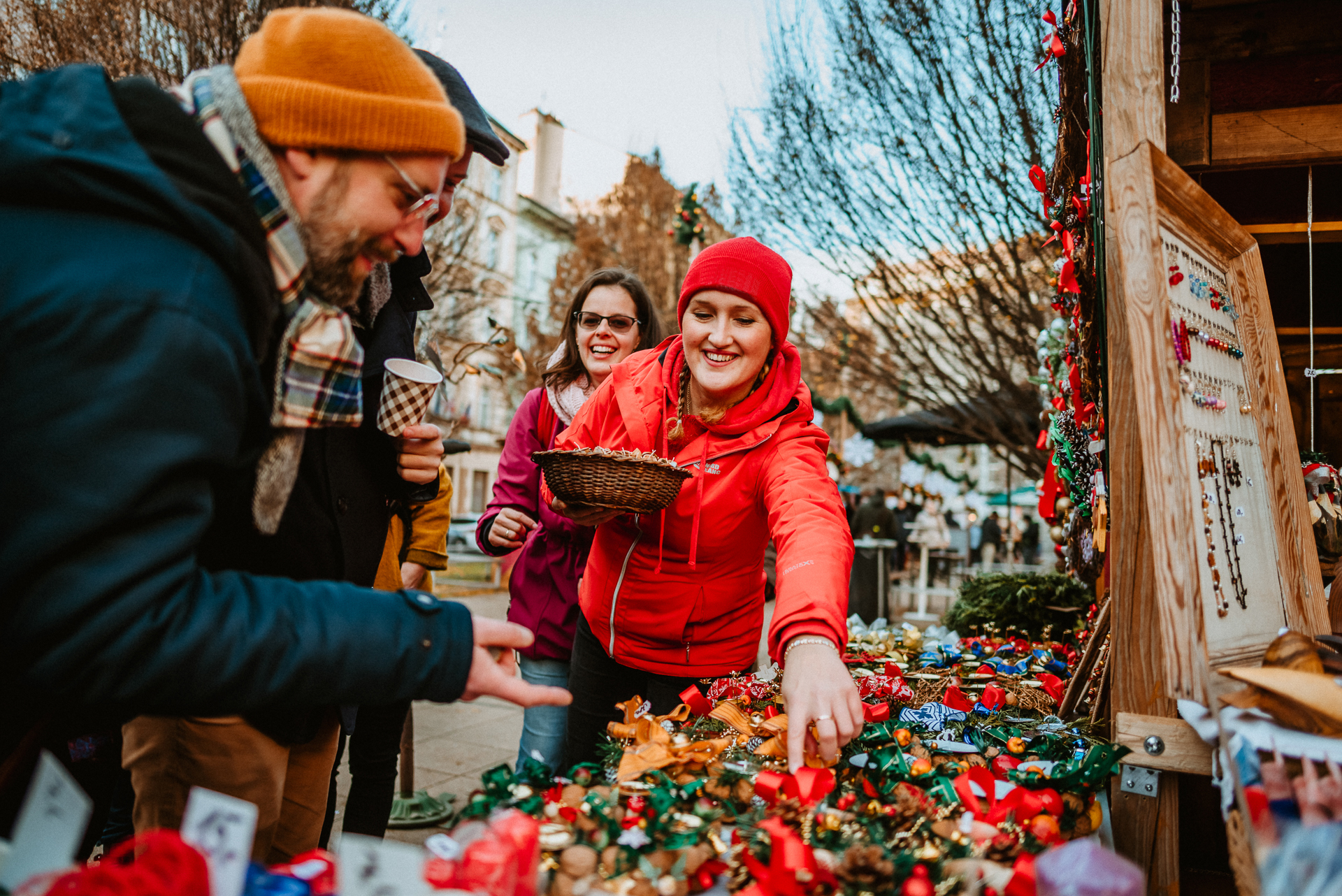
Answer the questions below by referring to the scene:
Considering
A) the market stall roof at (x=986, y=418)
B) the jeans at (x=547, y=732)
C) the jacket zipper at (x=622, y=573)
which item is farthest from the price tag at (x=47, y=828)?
the market stall roof at (x=986, y=418)

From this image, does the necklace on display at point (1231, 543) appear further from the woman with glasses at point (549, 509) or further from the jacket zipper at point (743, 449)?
the woman with glasses at point (549, 509)

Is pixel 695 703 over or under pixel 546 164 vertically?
under

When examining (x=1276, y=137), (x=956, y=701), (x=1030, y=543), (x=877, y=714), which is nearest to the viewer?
(x=877, y=714)

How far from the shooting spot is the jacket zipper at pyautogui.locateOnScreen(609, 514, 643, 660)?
2.11 metres

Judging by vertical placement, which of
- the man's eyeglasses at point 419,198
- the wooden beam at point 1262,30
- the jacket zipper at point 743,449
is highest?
the wooden beam at point 1262,30

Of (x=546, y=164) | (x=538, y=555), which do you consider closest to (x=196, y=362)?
(x=538, y=555)

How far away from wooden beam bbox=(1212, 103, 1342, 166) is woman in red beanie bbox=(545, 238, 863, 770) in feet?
3.99

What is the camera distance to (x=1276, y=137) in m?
2.20

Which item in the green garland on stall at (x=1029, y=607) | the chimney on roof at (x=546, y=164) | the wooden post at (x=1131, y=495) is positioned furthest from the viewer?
the chimney on roof at (x=546, y=164)

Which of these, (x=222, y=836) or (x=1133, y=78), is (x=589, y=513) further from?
(x=1133, y=78)

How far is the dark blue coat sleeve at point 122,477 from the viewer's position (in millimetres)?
809

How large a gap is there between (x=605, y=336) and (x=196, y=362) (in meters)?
2.24

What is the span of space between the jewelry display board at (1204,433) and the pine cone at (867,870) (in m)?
0.54

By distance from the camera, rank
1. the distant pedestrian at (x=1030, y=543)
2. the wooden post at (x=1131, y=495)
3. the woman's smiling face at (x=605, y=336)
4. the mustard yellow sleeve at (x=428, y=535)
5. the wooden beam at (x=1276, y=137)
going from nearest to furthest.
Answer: the wooden post at (x=1131, y=495) → the wooden beam at (x=1276, y=137) → the mustard yellow sleeve at (x=428, y=535) → the woman's smiling face at (x=605, y=336) → the distant pedestrian at (x=1030, y=543)
